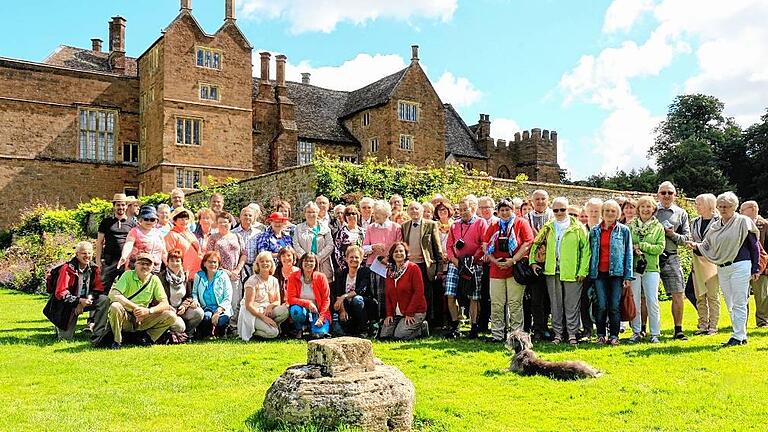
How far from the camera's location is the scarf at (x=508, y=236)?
9.62 meters

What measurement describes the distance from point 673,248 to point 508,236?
2410 millimetres

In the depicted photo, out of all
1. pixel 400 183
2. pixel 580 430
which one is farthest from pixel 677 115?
pixel 580 430

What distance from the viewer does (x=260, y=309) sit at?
10.1 meters

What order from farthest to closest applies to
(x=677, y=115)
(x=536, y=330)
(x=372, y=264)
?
(x=677, y=115) < (x=372, y=264) < (x=536, y=330)

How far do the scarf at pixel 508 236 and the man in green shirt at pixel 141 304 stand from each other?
4.56 m

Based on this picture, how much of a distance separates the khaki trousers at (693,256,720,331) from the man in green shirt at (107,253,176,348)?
25.1 feet

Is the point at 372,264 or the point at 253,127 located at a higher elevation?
the point at 253,127

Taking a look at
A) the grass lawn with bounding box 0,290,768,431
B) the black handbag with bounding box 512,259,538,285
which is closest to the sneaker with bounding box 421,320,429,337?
the grass lawn with bounding box 0,290,768,431

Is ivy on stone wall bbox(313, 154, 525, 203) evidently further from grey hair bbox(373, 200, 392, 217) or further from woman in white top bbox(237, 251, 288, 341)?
woman in white top bbox(237, 251, 288, 341)

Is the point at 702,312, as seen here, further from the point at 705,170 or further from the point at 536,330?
the point at 705,170

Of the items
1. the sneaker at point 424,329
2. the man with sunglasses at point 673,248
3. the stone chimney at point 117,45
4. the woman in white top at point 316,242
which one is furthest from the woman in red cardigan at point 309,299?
the stone chimney at point 117,45

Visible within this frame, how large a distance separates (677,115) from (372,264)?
185 ft

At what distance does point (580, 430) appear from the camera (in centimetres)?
553

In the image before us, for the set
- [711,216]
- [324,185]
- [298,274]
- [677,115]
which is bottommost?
[298,274]
